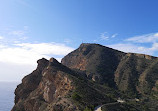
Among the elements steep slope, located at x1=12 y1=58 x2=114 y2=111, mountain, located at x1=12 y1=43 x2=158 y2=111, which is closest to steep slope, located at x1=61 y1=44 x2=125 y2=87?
mountain, located at x1=12 y1=43 x2=158 y2=111

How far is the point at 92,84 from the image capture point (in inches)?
2862

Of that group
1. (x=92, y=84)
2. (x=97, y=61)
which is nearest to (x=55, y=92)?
(x=92, y=84)

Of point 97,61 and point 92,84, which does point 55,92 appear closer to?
point 92,84

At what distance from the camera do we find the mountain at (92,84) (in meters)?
43.7

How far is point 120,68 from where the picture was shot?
127m

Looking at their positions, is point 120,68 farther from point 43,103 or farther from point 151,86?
point 43,103

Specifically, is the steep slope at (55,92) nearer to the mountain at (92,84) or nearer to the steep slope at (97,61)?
the mountain at (92,84)

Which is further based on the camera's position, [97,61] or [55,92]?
[97,61]

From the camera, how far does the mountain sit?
43656mm

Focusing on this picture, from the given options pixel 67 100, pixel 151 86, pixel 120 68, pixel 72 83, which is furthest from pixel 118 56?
pixel 67 100

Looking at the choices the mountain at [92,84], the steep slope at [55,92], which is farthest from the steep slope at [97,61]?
the steep slope at [55,92]

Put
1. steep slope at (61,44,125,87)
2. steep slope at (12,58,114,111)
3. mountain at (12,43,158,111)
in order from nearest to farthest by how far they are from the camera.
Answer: steep slope at (12,58,114,111) → mountain at (12,43,158,111) → steep slope at (61,44,125,87)

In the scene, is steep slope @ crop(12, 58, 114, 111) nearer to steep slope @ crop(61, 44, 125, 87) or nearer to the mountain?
the mountain

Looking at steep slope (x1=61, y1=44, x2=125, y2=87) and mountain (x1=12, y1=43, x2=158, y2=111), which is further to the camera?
steep slope (x1=61, y1=44, x2=125, y2=87)
